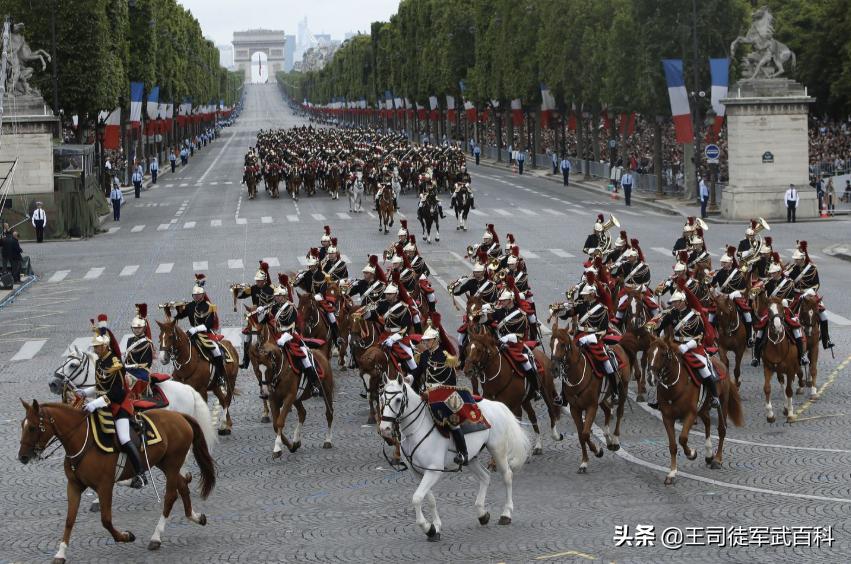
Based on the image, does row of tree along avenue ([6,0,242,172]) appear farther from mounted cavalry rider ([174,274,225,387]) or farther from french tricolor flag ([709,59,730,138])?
mounted cavalry rider ([174,274,225,387])

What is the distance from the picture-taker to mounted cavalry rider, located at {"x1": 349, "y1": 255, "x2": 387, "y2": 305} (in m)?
24.0

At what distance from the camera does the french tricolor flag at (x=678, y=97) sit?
59344 millimetres

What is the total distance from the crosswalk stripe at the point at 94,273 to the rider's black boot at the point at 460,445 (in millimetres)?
29291

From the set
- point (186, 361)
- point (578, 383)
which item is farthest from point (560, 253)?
point (578, 383)

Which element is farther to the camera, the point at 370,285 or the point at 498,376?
the point at 370,285

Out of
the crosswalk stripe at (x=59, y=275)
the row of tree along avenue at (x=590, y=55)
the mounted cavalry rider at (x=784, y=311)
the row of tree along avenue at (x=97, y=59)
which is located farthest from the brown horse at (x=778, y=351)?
the row of tree along avenue at (x=97, y=59)

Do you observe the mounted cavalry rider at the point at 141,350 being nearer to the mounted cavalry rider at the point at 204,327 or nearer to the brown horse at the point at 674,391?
the mounted cavalry rider at the point at 204,327

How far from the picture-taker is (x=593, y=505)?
1645 cm

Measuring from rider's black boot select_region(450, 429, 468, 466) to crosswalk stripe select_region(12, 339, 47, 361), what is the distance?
54.1 ft

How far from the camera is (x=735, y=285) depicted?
2505 cm

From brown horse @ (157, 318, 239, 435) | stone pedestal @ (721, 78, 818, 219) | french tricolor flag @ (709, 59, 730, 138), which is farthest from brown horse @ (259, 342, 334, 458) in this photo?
french tricolor flag @ (709, 59, 730, 138)

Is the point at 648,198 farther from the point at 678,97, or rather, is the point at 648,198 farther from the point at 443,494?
the point at 443,494

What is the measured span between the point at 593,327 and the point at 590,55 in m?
62.1

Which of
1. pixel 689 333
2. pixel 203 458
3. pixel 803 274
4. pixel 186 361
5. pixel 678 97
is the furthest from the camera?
pixel 678 97
